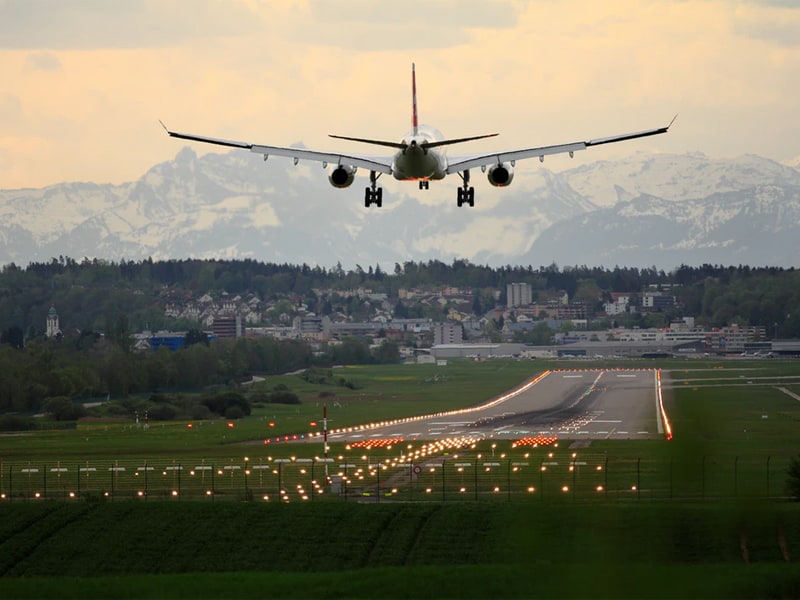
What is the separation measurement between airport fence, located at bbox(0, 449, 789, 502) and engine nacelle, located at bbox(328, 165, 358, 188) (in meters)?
13.9

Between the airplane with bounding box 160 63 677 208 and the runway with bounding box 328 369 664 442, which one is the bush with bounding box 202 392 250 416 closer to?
the runway with bounding box 328 369 664 442

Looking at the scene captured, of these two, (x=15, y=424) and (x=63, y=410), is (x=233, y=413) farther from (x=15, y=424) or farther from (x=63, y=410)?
(x=15, y=424)

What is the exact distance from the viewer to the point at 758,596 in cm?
4041

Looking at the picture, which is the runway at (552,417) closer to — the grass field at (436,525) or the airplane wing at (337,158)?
the grass field at (436,525)

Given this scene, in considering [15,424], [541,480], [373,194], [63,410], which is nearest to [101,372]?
[63,410]

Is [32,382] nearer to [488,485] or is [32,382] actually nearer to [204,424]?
[204,424]

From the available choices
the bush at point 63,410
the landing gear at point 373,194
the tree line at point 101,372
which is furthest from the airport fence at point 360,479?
the tree line at point 101,372

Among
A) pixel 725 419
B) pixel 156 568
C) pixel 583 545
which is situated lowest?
pixel 156 568

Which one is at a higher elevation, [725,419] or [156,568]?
[725,419]

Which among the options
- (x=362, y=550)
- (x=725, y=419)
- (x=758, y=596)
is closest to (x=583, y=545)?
(x=725, y=419)

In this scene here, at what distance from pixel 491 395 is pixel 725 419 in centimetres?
12510

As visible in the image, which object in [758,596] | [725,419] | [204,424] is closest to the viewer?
[725,419]

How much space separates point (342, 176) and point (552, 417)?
51.6 m

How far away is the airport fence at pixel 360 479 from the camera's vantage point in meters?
71.2
